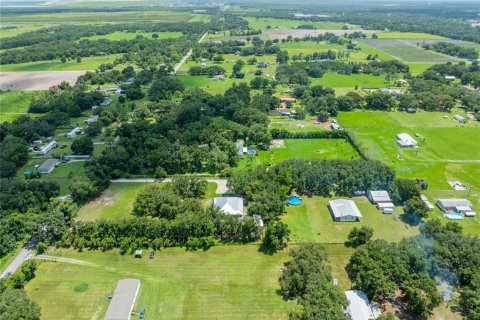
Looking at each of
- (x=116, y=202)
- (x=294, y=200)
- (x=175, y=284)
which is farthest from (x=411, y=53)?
(x=175, y=284)

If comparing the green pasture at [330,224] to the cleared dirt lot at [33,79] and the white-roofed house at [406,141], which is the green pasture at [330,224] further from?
the cleared dirt lot at [33,79]

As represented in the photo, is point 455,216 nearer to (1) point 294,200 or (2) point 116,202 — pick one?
(1) point 294,200

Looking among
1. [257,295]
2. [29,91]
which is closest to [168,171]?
[257,295]

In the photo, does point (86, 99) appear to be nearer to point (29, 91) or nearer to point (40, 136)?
point (40, 136)

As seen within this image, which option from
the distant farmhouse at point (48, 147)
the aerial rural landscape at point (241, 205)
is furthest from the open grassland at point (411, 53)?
the distant farmhouse at point (48, 147)

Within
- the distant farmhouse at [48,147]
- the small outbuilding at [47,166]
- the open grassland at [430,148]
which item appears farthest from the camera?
the distant farmhouse at [48,147]
